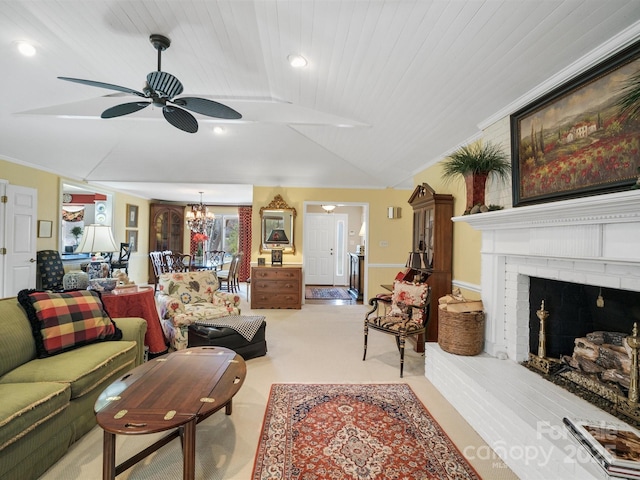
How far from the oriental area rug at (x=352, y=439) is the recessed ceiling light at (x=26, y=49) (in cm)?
367

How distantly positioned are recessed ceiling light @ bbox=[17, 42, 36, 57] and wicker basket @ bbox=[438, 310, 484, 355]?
437cm

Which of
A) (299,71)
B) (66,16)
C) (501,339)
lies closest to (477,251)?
(501,339)

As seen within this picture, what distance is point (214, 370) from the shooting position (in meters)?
1.96

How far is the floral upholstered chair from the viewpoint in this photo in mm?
3318

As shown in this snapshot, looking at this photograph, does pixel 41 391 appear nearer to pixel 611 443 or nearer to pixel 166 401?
pixel 166 401

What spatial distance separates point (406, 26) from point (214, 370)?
2.53 m

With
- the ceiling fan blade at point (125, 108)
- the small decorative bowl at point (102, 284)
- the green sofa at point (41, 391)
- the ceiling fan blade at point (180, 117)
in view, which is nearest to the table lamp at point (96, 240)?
the small decorative bowl at point (102, 284)

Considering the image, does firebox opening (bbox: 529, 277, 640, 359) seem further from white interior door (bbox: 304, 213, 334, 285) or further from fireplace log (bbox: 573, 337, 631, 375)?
white interior door (bbox: 304, 213, 334, 285)

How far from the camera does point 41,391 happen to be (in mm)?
1643

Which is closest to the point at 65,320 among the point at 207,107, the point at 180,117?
the point at 180,117

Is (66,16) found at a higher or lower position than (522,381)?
higher

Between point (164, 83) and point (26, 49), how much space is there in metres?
1.79

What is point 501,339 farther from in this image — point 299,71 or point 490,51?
point 299,71

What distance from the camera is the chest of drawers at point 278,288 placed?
567 centimetres
